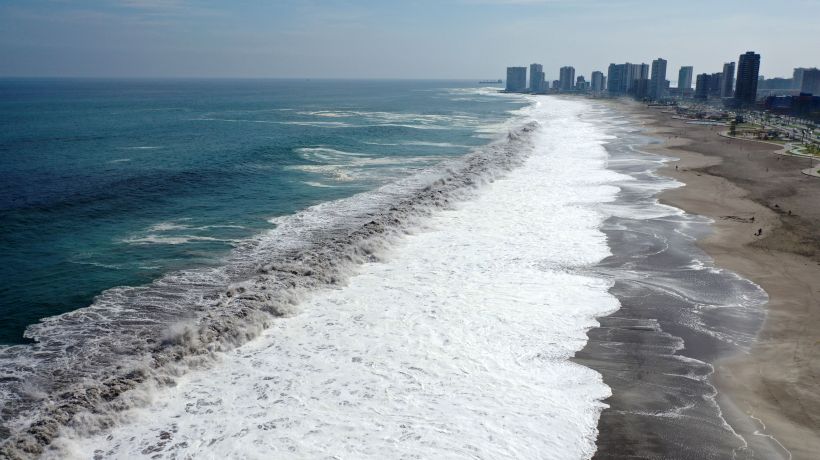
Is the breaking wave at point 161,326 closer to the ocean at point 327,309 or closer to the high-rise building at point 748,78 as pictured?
the ocean at point 327,309

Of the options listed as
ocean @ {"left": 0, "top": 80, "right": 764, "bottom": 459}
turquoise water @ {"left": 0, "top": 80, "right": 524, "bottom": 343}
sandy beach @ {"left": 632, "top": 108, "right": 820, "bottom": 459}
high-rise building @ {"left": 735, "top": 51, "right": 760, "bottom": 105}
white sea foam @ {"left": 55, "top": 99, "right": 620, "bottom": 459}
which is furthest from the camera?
high-rise building @ {"left": 735, "top": 51, "right": 760, "bottom": 105}

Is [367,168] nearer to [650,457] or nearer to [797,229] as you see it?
[797,229]

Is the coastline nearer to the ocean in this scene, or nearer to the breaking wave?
the ocean

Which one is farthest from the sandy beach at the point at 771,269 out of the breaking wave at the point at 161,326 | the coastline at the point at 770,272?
the breaking wave at the point at 161,326

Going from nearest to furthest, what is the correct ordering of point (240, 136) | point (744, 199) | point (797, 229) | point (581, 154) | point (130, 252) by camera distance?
point (130, 252) < point (797, 229) < point (744, 199) < point (581, 154) < point (240, 136)

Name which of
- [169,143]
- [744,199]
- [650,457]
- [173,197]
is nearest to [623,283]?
[650,457]

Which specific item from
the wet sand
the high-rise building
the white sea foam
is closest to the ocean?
the white sea foam
